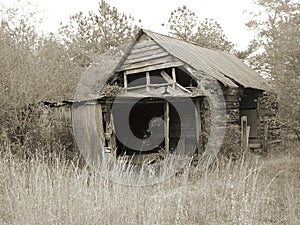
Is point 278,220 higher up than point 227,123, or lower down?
lower down

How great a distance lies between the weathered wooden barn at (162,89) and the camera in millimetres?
13172

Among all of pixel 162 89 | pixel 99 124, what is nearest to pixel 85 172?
pixel 99 124

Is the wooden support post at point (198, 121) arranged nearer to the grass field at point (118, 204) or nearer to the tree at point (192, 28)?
the grass field at point (118, 204)

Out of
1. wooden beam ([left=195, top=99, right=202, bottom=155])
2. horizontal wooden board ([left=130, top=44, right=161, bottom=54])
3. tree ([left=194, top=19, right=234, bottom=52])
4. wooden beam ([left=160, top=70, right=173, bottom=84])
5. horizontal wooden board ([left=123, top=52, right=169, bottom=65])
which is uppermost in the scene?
tree ([left=194, top=19, right=234, bottom=52])

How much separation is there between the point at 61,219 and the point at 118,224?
81cm

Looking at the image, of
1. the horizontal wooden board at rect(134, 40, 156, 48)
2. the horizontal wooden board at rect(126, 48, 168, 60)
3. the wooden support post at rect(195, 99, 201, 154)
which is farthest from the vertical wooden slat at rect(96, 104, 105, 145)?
the horizontal wooden board at rect(134, 40, 156, 48)

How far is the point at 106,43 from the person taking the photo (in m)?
27.0

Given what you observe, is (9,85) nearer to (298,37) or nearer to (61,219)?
(61,219)

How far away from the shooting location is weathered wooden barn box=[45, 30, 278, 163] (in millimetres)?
13172

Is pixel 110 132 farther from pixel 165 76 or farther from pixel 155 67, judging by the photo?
pixel 155 67

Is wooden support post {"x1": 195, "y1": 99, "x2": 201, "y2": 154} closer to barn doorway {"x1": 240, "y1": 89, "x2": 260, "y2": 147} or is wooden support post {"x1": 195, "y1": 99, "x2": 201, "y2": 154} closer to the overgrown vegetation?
the overgrown vegetation

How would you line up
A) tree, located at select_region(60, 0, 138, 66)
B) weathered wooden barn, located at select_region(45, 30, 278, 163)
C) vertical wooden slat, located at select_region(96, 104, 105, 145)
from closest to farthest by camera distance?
vertical wooden slat, located at select_region(96, 104, 105, 145)
weathered wooden barn, located at select_region(45, 30, 278, 163)
tree, located at select_region(60, 0, 138, 66)

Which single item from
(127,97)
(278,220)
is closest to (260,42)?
(127,97)

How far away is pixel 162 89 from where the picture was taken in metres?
14.5
